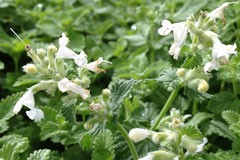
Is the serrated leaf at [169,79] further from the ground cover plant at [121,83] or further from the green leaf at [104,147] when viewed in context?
the green leaf at [104,147]

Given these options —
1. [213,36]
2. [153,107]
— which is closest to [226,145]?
[153,107]

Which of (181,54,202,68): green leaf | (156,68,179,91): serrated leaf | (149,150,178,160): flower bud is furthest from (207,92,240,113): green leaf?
(149,150,178,160): flower bud

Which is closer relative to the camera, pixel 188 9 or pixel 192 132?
pixel 192 132

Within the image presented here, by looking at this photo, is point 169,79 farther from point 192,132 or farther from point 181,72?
point 192,132

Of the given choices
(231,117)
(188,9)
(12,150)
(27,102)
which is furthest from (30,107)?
(188,9)

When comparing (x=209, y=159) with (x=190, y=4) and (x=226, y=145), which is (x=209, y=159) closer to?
(x=226, y=145)

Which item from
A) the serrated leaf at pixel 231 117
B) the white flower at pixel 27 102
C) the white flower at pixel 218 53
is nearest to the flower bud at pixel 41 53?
the white flower at pixel 27 102
